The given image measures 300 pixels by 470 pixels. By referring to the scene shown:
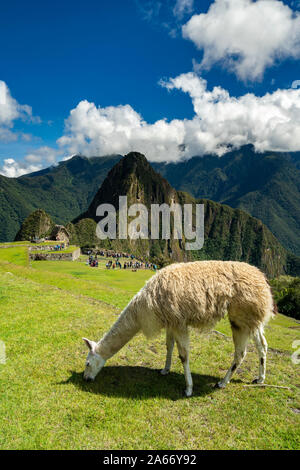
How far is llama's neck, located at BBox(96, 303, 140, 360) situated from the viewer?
215 inches

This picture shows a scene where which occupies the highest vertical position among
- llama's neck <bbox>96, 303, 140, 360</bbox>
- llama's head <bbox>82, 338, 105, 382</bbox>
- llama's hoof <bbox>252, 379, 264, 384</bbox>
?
llama's neck <bbox>96, 303, 140, 360</bbox>

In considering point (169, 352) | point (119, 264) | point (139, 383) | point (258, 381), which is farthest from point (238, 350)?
point (119, 264)

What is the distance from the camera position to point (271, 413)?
15.0ft

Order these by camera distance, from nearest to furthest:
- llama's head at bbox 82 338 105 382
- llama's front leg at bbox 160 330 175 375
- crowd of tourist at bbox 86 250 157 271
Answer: llama's head at bbox 82 338 105 382
llama's front leg at bbox 160 330 175 375
crowd of tourist at bbox 86 250 157 271

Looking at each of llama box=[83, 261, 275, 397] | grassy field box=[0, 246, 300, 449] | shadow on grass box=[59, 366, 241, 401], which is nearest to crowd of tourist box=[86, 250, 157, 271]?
grassy field box=[0, 246, 300, 449]

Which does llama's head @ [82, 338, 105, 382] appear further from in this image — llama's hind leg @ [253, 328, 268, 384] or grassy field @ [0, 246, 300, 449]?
llama's hind leg @ [253, 328, 268, 384]

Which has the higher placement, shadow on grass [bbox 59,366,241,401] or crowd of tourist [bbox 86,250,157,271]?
shadow on grass [bbox 59,366,241,401]

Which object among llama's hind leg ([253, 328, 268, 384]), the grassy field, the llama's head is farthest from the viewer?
llama's hind leg ([253, 328, 268, 384])

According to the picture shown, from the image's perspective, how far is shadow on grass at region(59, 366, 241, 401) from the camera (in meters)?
5.01

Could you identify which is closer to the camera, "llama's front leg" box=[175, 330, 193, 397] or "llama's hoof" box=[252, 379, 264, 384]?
"llama's front leg" box=[175, 330, 193, 397]

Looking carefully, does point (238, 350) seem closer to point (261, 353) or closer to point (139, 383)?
point (261, 353)

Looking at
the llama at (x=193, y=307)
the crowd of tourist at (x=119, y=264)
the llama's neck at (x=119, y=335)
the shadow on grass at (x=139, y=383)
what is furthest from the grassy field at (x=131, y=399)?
the crowd of tourist at (x=119, y=264)

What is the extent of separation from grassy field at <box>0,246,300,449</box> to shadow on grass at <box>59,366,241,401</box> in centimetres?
2
